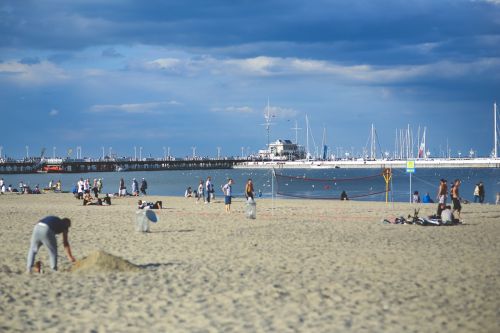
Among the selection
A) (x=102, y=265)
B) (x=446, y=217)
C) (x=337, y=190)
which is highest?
(x=337, y=190)

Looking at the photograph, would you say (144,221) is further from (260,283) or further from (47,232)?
(260,283)

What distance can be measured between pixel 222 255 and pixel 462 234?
6.83m

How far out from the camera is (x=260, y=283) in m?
8.91

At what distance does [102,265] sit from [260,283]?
2663 mm

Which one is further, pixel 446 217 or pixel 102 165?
pixel 102 165

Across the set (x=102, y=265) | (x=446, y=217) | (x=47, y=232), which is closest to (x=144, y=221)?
(x=102, y=265)

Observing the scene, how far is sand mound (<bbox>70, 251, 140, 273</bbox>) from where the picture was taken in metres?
9.72

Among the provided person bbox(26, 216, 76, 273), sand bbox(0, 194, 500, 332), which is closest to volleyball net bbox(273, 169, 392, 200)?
sand bbox(0, 194, 500, 332)

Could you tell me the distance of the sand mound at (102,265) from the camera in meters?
9.72

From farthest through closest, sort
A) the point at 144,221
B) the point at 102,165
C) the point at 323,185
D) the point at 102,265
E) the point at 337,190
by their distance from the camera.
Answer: the point at 102,165 → the point at 323,185 → the point at 337,190 → the point at 144,221 → the point at 102,265

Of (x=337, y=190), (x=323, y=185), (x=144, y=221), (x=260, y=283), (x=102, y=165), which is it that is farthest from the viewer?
(x=102, y=165)

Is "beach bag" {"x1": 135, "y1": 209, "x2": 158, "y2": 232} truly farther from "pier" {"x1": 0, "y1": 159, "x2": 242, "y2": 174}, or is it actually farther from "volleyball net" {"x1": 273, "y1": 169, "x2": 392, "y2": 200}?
"pier" {"x1": 0, "y1": 159, "x2": 242, "y2": 174}

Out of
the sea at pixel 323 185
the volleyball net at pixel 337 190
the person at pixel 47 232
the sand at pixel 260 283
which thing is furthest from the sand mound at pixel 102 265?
the sea at pixel 323 185

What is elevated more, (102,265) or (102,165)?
(102,165)
